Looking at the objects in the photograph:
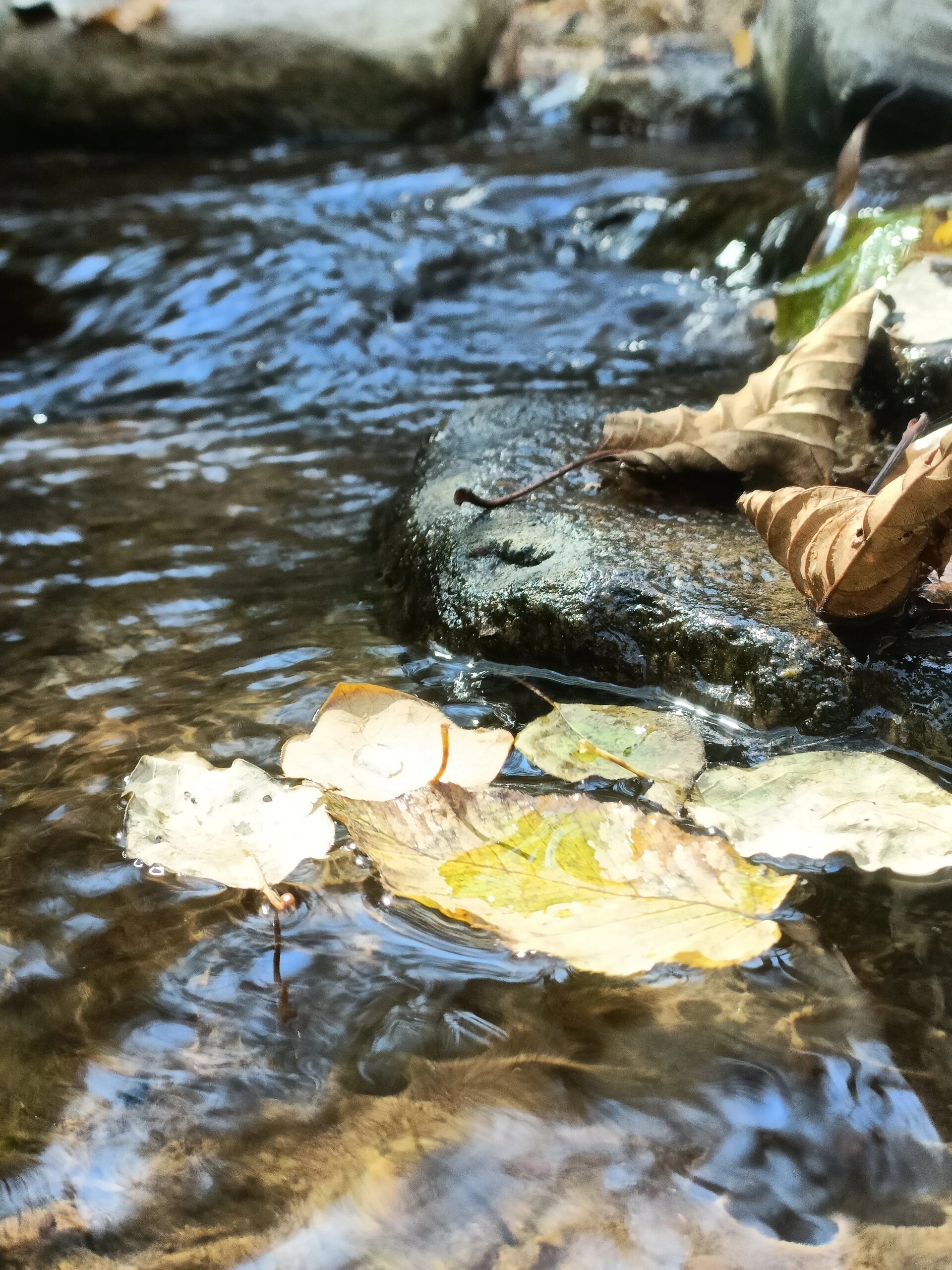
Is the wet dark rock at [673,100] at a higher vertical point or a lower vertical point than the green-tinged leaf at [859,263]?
higher

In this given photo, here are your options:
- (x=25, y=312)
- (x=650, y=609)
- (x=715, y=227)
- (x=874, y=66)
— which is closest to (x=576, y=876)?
(x=650, y=609)

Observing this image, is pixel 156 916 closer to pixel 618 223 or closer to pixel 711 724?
pixel 711 724

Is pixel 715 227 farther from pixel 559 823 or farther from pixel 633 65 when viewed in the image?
pixel 633 65

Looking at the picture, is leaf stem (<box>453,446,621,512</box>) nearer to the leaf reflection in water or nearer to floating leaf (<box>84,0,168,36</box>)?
the leaf reflection in water

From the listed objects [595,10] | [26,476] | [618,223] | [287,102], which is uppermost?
[595,10]

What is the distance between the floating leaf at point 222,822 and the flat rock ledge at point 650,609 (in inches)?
19.7

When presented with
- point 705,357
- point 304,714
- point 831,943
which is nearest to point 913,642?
point 831,943

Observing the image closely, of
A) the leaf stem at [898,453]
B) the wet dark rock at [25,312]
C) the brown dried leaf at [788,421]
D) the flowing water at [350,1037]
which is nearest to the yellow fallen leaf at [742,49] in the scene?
the wet dark rock at [25,312]

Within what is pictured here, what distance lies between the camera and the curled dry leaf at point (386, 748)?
1.23 meters

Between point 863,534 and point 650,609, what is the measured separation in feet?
1.12

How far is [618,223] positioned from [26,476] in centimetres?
299

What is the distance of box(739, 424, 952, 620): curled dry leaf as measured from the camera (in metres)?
1.18

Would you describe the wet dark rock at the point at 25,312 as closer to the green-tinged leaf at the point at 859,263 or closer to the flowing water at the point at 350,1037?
the flowing water at the point at 350,1037

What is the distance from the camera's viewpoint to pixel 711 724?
4.64 ft
